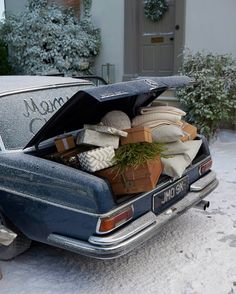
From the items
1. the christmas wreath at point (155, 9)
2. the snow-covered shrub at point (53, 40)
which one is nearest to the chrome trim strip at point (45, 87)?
the christmas wreath at point (155, 9)

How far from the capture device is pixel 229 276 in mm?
3109

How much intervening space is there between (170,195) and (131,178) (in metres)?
0.54

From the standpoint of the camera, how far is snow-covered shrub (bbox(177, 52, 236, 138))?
22.4 ft

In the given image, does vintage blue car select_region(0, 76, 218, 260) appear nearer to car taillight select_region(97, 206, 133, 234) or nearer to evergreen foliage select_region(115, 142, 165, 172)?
car taillight select_region(97, 206, 133, 234)

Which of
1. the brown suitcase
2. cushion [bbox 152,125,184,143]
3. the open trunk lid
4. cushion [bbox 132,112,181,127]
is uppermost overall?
the open trunk lid

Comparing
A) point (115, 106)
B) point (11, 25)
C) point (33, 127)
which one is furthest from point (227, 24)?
point (33, 127)

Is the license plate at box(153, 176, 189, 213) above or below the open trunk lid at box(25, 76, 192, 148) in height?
below

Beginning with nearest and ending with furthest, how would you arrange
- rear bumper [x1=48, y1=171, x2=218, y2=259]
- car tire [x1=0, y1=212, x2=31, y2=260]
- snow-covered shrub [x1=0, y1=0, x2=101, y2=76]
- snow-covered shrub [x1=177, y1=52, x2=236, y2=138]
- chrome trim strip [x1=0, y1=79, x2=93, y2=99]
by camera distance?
rear bumper [x1=48, y1=171, x2=218, y2=259] < car tire [x1=0, y1=212, x2=31, y2=260] < chrome trim strip [x1=0, y1=79, x2=93, y2=99] < snow-covered shrub [x1=177, y1=52, x2=236, y2=138] < snow-covered shrub [x1=0, y1=0, x2=101, y2=76]

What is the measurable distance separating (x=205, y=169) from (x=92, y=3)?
6.89m

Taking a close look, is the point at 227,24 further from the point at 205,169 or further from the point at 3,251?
the point at 3,251

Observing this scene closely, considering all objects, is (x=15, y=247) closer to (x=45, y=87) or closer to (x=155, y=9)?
(x=45, y=87)

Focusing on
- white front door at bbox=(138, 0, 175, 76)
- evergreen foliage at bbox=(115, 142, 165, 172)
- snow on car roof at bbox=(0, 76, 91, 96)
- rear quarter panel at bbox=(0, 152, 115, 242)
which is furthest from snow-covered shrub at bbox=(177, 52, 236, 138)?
rear quarter panel at bbox=(0, 152, 115, 242)

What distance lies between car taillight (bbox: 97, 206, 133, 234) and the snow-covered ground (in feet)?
1.75

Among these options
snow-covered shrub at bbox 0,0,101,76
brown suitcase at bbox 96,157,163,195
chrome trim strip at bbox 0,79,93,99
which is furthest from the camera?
snow-covered shrub at bbox 0,0,101,76
